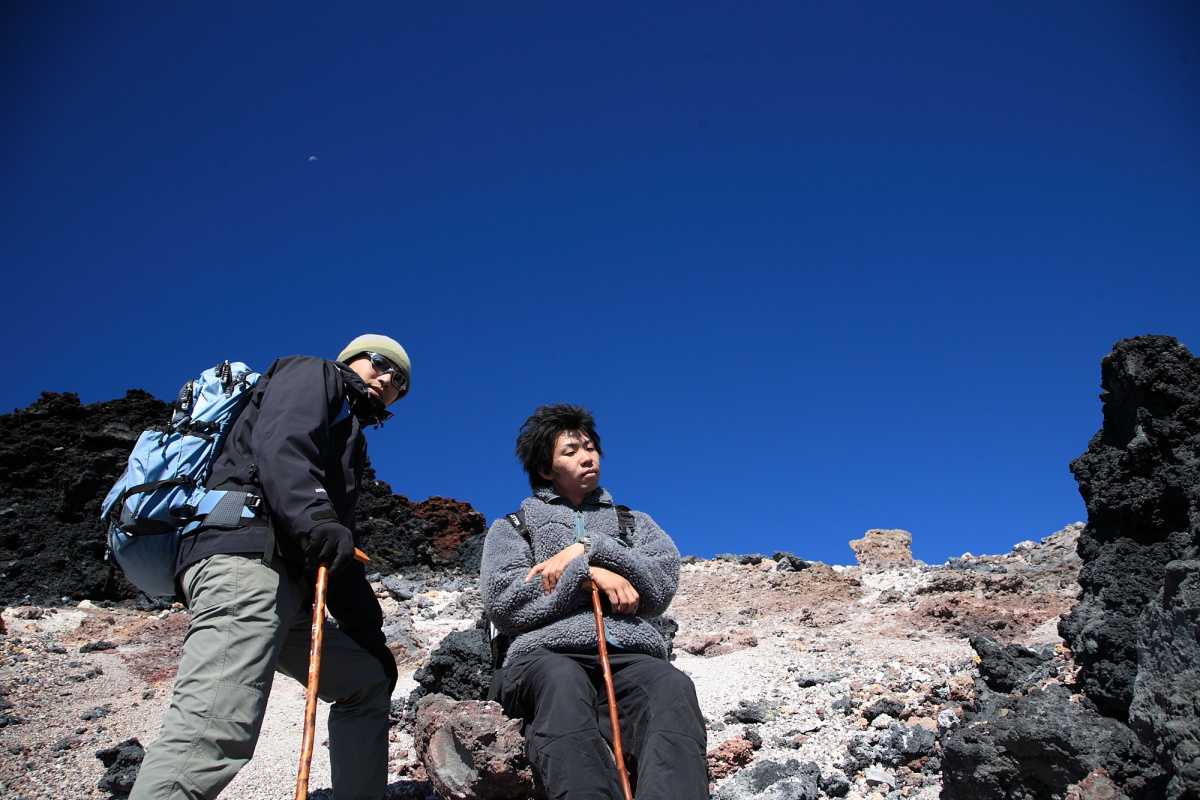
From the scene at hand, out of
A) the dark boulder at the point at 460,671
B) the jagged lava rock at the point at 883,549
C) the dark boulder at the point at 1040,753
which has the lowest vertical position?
the dark boulder at the point at 1040,753

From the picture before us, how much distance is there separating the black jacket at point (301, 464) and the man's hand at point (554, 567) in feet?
2.69

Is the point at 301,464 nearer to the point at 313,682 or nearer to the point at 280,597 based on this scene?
the point at 280,597

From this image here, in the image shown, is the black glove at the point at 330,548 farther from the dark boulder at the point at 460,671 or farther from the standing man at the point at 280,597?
the dark boulder at the point at 460,671

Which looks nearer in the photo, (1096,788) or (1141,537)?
(1096,788)

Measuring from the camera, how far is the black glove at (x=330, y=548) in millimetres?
2615

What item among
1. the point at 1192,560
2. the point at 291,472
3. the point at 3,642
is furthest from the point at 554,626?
the point at 3,642

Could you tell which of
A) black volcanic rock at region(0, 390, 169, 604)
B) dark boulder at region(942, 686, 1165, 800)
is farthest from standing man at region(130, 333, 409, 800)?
black volcanic rock at region(0, 390, 169, 604)

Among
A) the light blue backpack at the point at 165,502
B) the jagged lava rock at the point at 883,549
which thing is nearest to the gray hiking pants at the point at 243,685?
the light blue backpack at the point at 165,502

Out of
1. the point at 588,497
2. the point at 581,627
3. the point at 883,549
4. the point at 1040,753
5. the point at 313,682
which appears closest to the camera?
the point at 313,682

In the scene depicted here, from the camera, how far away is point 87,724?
5.53m

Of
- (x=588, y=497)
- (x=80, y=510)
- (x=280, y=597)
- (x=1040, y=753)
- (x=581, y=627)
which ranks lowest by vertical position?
(x=1040, y=753)

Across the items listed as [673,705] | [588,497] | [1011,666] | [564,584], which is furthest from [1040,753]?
[588,497]

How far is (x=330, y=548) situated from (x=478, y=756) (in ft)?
3.83

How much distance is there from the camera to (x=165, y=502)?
8.93 ft
